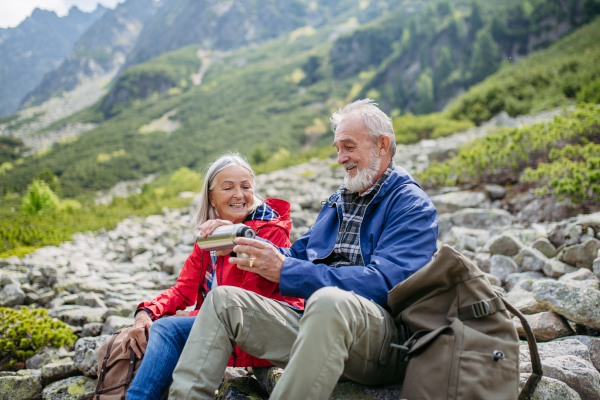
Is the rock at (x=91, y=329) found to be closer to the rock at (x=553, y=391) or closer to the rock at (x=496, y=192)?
the rock at (x=553, y=391)

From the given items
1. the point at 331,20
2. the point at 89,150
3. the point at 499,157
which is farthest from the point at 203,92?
the point at 499,157

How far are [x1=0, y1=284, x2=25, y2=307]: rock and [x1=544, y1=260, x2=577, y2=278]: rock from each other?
6.96 m

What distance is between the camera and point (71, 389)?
2.98 meters

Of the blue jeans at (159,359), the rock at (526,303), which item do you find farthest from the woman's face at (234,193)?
the rock at (526,303)

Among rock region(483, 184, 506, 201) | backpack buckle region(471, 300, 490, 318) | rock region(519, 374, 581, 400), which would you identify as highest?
backpack buckle region(471, 300, 490, 318)

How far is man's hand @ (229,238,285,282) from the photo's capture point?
2.23m

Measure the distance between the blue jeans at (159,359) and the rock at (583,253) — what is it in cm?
378

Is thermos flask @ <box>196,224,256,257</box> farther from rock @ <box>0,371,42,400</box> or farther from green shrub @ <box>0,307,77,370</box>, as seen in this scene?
green shrub @ <box>0,307,77,370</box>

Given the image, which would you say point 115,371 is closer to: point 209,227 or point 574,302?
point 209,227

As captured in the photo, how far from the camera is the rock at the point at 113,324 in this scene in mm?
3791

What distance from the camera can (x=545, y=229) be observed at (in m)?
4.98

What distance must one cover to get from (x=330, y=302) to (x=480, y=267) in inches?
126

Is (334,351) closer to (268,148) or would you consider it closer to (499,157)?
(499,157)

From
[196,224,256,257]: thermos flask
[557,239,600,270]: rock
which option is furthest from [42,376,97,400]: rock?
[557,239,600,270]: rock
